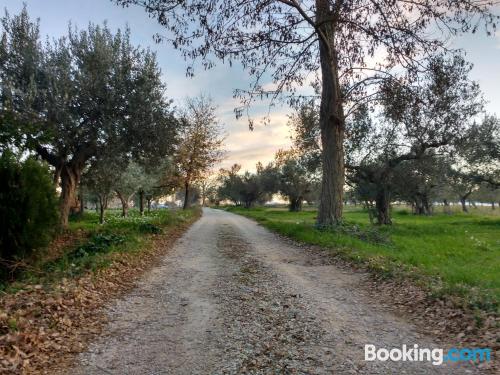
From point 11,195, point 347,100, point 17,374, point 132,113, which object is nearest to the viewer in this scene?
point 17,374

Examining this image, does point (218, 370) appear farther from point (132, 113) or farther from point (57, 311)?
point (132, 113)

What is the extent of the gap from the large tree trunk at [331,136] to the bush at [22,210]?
11410 mm

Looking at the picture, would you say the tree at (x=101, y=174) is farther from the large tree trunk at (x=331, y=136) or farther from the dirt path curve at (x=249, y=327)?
the dirt path curve at (x=249, y=327)

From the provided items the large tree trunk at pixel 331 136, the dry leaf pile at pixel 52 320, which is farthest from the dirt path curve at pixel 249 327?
the large tree trunk at pixel 331 136

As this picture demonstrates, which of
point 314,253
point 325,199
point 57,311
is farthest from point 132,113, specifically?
point 57,311

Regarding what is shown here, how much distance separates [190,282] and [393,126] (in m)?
25.9

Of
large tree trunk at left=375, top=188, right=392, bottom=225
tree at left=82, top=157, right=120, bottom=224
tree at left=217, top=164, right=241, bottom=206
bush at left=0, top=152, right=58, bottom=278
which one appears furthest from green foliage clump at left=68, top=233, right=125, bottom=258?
tree at left=217, top=164, right=241, bottom=206

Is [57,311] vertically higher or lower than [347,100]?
lower

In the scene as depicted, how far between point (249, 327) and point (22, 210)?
8165 millimetres

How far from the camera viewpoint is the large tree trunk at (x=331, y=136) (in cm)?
1730

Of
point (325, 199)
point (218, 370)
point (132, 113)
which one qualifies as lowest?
point (218, 370)

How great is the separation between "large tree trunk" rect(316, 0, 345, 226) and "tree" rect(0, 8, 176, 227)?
8454 millimetres

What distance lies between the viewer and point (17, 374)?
4543 mm

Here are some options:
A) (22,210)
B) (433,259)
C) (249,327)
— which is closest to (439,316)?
(249,327)
